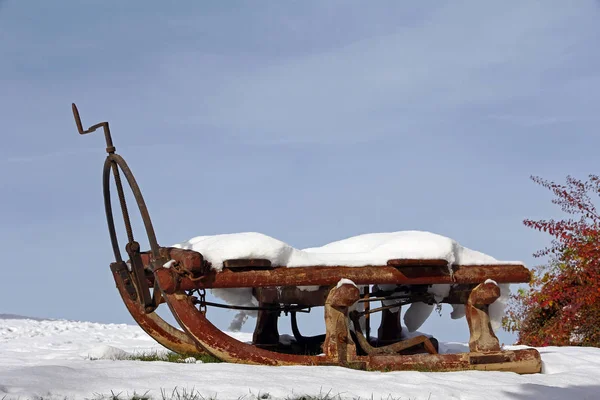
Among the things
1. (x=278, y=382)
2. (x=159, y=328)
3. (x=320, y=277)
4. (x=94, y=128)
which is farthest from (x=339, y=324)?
(x=94, y=128)

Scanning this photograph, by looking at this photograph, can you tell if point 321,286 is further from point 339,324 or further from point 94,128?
point 94,128

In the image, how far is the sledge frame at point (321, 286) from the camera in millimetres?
5590

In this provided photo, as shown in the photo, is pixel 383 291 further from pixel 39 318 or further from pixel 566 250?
pixel 39 318

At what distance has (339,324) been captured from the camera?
5.60 m

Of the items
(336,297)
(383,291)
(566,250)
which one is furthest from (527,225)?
(336,297)

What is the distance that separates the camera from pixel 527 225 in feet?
29.4

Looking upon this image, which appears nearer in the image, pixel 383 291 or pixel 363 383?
pixel 363 383

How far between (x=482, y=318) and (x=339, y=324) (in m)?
1.32

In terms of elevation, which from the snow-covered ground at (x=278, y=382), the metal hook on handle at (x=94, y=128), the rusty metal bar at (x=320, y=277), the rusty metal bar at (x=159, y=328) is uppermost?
the metal hook on handle at (x=94, y=128)

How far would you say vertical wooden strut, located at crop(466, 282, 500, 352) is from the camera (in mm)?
6137

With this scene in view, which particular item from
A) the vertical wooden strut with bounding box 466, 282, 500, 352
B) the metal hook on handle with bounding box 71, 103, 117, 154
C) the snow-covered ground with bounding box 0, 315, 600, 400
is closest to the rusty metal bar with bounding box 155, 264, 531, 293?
the vertical wooden strut with bounding box 466, 282, 500, 352

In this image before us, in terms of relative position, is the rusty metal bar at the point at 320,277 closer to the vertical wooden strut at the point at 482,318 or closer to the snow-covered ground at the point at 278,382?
the vertical wooden strut at the point at 482,318

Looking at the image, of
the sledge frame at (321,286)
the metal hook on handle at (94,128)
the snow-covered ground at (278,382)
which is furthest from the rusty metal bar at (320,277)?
the metal hook on handle at (94,128)

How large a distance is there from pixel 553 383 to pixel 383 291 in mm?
1864
